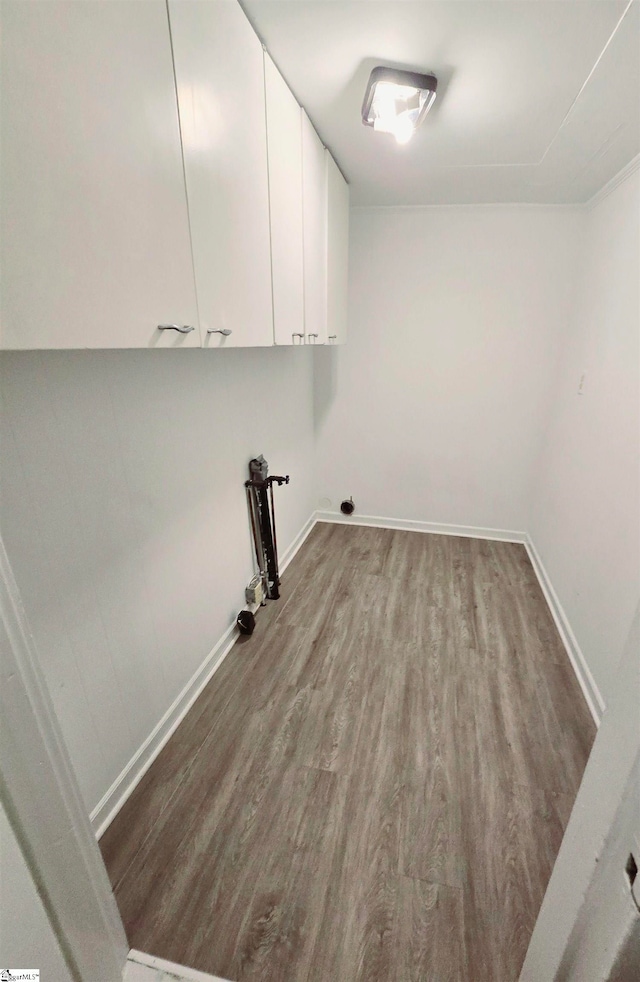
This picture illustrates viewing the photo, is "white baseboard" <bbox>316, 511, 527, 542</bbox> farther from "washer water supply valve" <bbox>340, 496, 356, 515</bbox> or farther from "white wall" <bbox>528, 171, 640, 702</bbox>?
"white wall" <bbox>528, 171, 640, 702</bbox>

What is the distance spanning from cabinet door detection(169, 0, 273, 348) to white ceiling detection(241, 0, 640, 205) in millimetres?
176

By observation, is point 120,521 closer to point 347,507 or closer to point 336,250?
point 336,250

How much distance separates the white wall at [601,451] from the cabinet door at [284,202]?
58.8 inches

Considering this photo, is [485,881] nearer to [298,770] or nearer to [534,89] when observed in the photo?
[298,770]

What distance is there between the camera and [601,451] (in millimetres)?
1942

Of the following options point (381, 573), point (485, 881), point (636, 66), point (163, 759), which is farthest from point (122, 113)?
point (381, 573)

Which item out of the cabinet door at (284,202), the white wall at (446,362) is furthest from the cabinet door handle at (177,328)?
the white wall at (446,362)

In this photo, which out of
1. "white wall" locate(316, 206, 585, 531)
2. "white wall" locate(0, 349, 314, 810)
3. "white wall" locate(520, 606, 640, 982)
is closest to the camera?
"white wall" locate(520, 606, 640, 982)

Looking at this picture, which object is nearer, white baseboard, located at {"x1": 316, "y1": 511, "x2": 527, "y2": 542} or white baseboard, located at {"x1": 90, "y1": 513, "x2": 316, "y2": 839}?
white baseboard, located at {"x1": 90, "y1": 513, "x2": 316, "y2": 839}

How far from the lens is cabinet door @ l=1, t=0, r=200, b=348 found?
544 mm

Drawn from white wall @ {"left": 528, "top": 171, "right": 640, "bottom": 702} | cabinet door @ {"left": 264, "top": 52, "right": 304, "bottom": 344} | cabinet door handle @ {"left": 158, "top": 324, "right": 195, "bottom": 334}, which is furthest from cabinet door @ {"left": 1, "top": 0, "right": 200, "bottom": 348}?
white wall @ {"left": 528, "top": 171, "right": 640, "bottom": 702}

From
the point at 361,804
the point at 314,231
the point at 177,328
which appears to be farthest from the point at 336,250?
the point at 361,804

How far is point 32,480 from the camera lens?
948mm

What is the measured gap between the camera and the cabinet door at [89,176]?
0.54 metres
